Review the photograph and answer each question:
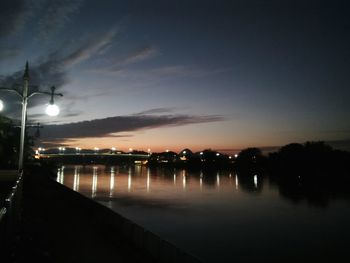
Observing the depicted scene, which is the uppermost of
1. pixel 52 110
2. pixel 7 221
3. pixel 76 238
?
pixel 52 110

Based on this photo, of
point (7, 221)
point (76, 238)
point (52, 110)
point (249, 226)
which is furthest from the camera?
point (249, 226)

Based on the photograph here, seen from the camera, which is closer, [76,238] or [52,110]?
[52,110]

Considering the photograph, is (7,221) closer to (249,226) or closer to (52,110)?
(52,110)

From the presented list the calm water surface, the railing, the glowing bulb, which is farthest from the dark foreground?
the calm water surface

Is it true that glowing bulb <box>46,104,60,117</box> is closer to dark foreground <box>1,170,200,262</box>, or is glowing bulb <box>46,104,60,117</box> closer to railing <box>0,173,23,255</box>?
dark foreground <box>1,170,200,262</box>

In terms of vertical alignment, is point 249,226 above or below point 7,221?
below

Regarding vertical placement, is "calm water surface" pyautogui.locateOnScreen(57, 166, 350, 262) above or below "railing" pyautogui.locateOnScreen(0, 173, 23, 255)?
below

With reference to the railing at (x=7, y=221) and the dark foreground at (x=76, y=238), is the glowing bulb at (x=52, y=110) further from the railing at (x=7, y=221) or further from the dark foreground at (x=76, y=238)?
the railing at (x=7, y=221)

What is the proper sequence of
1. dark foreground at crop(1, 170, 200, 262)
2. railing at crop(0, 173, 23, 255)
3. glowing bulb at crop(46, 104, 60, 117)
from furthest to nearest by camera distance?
glowing bulb at crop(46, 104, 60, 117) < dark foreground at crop(1, 170, 200, 262) < railing at crop(0, 173, 23, 255)

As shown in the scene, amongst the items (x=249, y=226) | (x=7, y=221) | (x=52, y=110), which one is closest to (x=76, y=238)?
(x=52, y=110)

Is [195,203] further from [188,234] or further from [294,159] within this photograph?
[294,159]

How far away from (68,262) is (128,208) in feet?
137

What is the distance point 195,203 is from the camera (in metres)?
61.6

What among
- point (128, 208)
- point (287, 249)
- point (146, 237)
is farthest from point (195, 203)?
point (146, 237)
